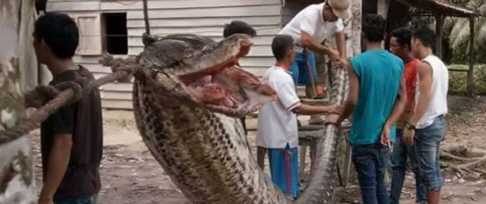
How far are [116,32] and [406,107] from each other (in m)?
10.9

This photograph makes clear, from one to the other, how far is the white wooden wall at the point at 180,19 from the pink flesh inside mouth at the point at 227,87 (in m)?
11.5

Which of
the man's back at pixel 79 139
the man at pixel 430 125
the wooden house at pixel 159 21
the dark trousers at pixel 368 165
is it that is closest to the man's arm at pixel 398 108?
the dark trousers at pixel 368 165

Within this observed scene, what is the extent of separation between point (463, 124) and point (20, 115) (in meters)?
15.2

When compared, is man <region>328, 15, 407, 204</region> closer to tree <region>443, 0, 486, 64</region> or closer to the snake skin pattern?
the snake skin pattern

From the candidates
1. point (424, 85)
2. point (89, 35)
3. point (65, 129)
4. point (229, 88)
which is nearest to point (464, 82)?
point (89, 35)

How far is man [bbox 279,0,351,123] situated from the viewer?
6.47m

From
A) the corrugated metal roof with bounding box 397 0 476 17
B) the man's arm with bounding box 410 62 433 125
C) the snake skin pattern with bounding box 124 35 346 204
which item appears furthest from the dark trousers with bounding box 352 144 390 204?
the corrugated metal roof with bounding box 397 0 476 17

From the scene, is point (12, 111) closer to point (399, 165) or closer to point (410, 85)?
point (410, 85)

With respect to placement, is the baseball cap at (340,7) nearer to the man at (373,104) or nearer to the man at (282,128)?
the man at (373,104)

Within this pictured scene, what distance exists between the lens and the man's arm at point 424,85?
6.40 m

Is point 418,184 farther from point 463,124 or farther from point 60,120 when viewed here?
point 463,124

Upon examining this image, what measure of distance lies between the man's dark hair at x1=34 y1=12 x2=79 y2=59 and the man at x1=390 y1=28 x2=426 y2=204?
4325mm

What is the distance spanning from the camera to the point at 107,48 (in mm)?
16172

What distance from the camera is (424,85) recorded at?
642cm
